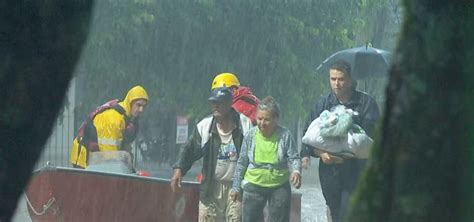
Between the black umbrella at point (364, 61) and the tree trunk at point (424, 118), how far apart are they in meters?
7.60

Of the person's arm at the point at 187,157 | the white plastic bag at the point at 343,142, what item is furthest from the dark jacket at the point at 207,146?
the white plastic bag at the point at 343,142

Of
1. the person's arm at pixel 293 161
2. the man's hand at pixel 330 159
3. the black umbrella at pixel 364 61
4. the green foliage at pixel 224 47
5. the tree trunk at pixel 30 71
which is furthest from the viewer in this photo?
the green foliage at pixel 224 47

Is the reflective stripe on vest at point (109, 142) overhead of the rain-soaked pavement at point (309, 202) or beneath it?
overhead

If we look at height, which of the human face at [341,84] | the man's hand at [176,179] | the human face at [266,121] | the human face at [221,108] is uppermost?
the human face at [341,84]

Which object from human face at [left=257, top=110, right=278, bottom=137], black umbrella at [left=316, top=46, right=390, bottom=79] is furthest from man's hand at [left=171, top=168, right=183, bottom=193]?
black umbrella at [left=316, top=46, right=390, bottom=79]

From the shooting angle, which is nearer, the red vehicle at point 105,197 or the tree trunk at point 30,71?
the tree trunk at point 30,71

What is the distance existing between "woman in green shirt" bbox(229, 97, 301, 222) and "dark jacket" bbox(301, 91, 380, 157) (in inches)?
6.3

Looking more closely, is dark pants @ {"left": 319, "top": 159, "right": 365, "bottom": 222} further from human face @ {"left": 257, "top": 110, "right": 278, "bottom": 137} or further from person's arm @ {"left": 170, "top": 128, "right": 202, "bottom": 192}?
person's arm @ {"left": 170, "top": 128, "right": 202, "bottom": 192}

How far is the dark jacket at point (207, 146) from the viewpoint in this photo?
807 cm

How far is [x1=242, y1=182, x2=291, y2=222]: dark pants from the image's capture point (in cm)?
793

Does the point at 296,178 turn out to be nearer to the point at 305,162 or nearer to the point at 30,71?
the point at 305,162

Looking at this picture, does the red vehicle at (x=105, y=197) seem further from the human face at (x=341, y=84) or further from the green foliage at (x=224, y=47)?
the green foliage at (x=224, y=47)

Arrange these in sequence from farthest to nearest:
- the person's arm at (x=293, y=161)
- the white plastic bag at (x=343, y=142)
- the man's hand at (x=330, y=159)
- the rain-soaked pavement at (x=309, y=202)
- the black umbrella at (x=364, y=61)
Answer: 1. the rain-soaked pavement at (x=309, y=202)
2. the black umbrella at (x=364, y=61)
3. the person's arm at (x=293, y=161)
4. the man's hand at (x=330, y=159)
5. the white plastic bag at (x=343, y=142)

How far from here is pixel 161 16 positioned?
69.2 feet
